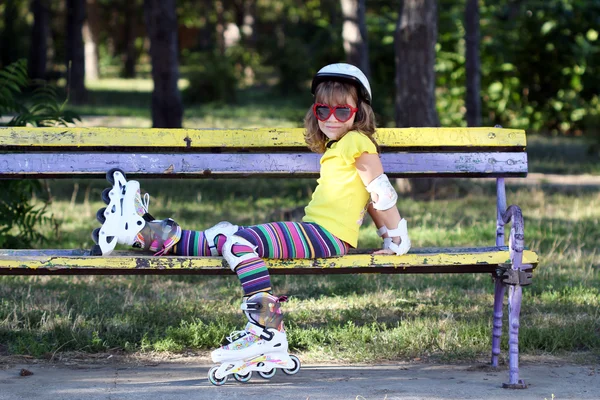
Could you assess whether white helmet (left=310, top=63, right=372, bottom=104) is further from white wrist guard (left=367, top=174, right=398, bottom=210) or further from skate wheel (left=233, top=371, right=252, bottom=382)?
skate wheel (left=233, top=371, right=252, bottom=382)

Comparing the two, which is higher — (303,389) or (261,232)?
(261,232)

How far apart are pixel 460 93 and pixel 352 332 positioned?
12.5 meters

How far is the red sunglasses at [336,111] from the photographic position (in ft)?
14.4

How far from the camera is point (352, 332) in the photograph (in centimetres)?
496

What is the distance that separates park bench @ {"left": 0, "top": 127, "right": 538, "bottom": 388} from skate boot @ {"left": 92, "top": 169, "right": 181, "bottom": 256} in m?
0.10

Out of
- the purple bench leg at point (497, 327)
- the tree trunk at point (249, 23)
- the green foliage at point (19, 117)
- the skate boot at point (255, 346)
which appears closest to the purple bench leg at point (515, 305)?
the purple bench leg at point (497, 327)

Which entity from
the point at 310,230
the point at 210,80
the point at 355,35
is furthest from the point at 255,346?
the point at 210,80

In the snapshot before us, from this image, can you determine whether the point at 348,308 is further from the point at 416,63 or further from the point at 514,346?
the point at 416,63

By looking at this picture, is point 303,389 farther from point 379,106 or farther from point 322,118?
point 379,106

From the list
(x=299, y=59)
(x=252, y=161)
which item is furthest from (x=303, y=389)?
(x=299, y=59)

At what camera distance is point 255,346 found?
13.3ft

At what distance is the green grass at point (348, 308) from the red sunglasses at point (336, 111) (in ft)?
3.74

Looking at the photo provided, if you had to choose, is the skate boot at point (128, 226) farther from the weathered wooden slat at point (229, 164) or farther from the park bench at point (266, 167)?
the weathered wooden slat at point (229, 164)

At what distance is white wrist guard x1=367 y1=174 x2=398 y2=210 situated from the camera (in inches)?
169
